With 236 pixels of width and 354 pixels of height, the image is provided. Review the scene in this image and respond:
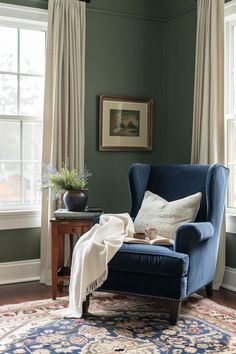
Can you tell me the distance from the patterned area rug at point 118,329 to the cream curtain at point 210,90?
101 centimetres

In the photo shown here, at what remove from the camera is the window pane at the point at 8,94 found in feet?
16.1

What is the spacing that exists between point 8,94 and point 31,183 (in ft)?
2.84

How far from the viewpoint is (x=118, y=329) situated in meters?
3.48

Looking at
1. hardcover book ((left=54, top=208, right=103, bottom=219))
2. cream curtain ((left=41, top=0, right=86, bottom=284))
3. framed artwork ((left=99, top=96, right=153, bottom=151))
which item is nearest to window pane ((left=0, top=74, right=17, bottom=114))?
cream curtain ((left=41, top=0, right=86, bottom=284))

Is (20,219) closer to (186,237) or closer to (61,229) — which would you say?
(61,229)

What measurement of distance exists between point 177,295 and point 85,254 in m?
0.70

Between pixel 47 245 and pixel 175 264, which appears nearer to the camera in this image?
pixel 175 264

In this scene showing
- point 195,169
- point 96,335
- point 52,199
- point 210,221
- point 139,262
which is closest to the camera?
point 96,335

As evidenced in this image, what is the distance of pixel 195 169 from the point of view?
14.8 feet

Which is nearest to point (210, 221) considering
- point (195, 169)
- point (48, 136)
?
point (195, 169)

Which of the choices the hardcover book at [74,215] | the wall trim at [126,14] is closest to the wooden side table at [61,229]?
the hardcover book at [74,215]

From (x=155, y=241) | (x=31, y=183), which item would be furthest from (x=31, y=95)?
(x=155, y=241)

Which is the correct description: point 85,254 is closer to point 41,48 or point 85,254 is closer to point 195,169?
point 195,169

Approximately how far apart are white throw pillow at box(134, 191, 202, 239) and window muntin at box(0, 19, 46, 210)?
121cm
